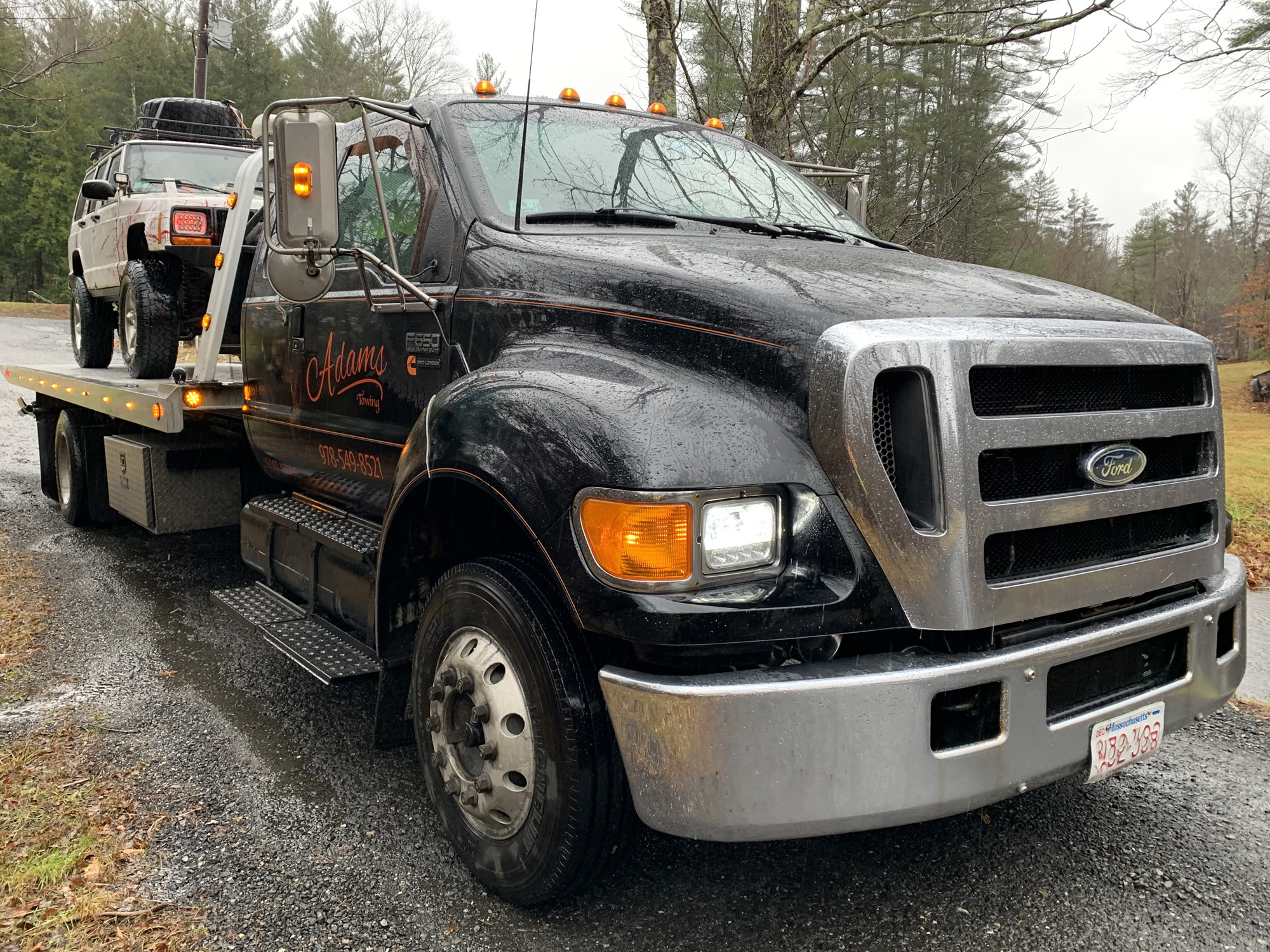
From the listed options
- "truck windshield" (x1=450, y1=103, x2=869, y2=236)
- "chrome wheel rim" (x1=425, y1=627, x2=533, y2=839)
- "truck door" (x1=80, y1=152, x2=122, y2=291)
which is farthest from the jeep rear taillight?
"chrome wheel rim" (x1=425, y1=627, x2=533, y2=839)

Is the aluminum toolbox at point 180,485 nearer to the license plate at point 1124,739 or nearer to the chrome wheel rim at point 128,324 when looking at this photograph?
the chrome wheel rim at point 128,324

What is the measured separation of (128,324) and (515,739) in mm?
5531

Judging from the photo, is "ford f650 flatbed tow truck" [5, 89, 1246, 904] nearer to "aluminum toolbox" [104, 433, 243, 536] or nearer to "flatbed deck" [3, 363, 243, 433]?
"flatbed deck" [3, 363, 243, 433]

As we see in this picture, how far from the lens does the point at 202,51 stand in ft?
65.2

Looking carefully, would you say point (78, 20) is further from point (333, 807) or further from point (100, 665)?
point (333, 807)

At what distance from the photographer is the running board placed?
351 cm

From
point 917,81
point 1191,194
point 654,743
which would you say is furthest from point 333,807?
point 1191,194

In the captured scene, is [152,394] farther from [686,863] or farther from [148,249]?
[686,863]

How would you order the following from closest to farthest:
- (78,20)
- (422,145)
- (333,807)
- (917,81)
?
(333,807)
(422,145)
(917,81)
(78,20)

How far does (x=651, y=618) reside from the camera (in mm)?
2180

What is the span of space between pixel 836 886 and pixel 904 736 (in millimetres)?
934

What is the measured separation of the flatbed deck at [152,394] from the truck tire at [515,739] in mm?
2800

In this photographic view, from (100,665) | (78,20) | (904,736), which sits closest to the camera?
(904,736)

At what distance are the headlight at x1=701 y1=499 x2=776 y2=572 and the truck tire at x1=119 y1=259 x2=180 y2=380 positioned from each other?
5.54 meters
